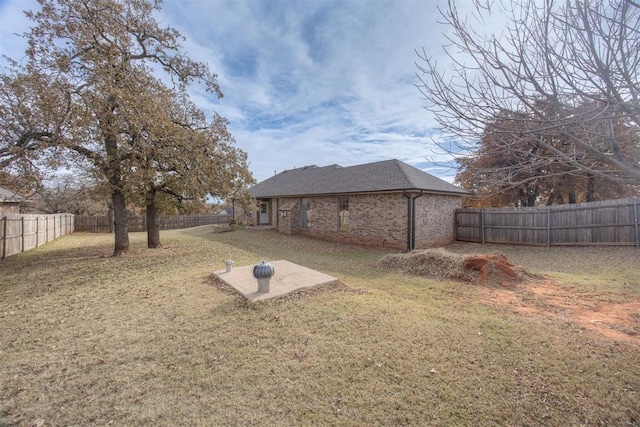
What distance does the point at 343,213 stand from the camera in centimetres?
1466

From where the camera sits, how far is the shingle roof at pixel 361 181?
12.7 meters

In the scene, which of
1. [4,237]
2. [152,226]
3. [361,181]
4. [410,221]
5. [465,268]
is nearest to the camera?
[465,268]

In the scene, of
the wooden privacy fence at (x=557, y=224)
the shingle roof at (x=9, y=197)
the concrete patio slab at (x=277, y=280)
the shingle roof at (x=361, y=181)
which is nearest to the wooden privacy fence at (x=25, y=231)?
the shingle roof at (x=9, y=197)

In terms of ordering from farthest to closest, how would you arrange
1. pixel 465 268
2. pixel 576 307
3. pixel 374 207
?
pixel 374 207 < pixel 465 268 < pixel 576 307

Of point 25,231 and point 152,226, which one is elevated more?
point 152,226

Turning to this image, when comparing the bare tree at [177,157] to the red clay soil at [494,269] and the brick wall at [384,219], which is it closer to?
the brick wall at [384,219]

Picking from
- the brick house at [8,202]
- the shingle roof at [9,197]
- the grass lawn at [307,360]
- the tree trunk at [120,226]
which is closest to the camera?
the grass lawn at [307,360]

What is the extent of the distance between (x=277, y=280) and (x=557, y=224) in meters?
12.6

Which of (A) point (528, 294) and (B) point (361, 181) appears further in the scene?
(B) point (361, 181)

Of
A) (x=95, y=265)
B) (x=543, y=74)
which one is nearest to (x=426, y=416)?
(x=543, y=74)

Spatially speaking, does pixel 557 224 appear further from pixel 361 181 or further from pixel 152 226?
pixel 152 226

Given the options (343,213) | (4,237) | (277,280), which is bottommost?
(277,280)

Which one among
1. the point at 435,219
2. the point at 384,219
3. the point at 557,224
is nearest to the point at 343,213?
the point at 384,219

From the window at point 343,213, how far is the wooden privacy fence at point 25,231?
44.2 feet
